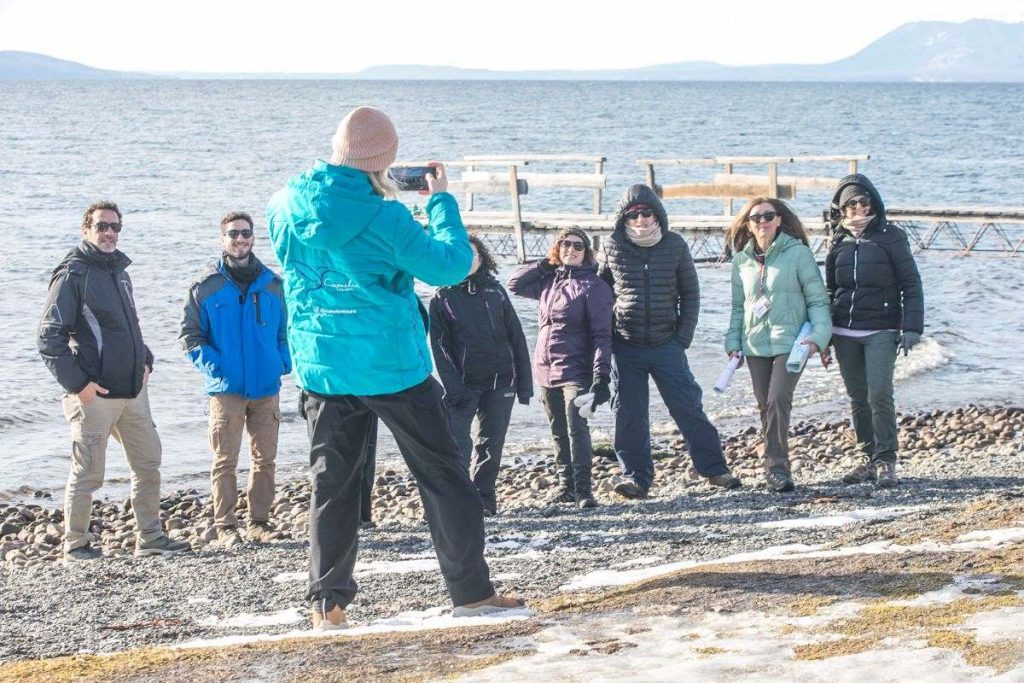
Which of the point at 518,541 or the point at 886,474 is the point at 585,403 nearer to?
the point at 518,541

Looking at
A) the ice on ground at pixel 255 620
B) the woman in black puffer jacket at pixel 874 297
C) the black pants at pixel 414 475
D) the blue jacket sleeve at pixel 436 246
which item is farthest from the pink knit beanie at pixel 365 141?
the woman in black puffer jacket at pixel 874 297

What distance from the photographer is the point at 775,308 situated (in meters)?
8.38

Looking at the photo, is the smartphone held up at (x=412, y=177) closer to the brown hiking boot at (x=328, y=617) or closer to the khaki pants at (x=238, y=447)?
the brown hiking boot at (x=328, y=617)

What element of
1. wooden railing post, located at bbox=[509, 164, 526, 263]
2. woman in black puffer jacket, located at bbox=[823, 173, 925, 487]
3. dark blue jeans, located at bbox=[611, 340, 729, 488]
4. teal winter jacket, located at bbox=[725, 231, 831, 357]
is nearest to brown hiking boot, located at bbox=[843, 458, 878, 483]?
woman in black puffer jacket, located at bbox=[823, 173, 925, 487]

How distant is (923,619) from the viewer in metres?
4.57

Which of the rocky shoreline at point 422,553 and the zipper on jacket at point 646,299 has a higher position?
the zipper on jacket at point 646,299

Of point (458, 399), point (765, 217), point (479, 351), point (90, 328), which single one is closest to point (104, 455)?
point (90, 328)

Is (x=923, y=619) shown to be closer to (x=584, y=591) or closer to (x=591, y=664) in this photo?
(x=591, y=664)

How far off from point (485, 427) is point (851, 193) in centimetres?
281

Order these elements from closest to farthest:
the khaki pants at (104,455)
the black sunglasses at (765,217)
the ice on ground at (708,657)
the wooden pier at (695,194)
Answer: the ice on ground at (708,657), the khaki pants at (104,455), the black sunglasses at (765,217), the wooden pier at (695,194)

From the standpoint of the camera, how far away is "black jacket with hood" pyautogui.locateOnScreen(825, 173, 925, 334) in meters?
8.26

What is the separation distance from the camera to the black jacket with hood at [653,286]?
8531 mm

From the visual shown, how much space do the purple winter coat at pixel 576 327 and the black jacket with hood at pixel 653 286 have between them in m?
0.16

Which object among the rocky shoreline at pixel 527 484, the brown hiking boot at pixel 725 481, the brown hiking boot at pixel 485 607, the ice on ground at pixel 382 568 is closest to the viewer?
the brown hiking boot at pixel 485 607
